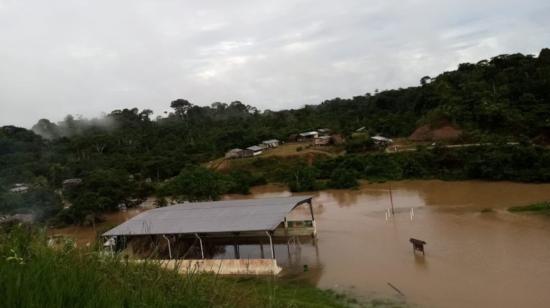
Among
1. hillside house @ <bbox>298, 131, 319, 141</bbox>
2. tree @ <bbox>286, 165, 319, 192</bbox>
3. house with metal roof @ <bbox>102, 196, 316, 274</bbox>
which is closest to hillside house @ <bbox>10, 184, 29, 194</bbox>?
house with metal roof @ <bbox>102, 196, 316, 274</bbox>

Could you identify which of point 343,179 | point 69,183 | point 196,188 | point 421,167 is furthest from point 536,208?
point 69,183

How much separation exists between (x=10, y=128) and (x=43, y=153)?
8.57m

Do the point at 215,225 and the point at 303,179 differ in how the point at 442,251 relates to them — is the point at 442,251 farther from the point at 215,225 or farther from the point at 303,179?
the point at 303,179

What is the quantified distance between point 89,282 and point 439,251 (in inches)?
605

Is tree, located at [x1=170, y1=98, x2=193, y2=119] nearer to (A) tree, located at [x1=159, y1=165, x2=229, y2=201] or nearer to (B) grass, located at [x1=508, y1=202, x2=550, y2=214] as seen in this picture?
(A) tree, located at [x1=159, y1=165, x2=229, y2=201]

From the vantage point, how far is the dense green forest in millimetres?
30828

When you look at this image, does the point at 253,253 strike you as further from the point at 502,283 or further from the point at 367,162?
the point at 367,162

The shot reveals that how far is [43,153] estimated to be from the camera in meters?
46.0

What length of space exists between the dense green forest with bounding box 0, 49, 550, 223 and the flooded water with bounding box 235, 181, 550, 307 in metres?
7.20

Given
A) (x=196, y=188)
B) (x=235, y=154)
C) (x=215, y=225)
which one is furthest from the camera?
(x=235, y=154)

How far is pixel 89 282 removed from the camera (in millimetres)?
3230

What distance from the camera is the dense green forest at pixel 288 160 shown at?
30.8 m

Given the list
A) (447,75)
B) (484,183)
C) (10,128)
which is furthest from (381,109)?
(10,128)

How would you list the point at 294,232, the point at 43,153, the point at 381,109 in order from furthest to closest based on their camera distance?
the point at 381,109 < the point at 43,153 < the point at 294,232
